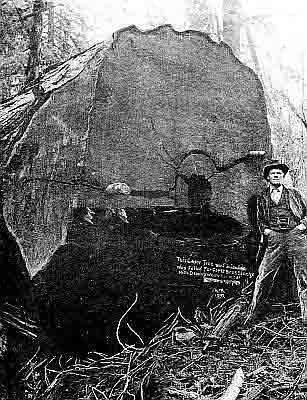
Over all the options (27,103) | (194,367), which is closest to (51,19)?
(27,103)

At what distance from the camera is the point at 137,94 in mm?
2865

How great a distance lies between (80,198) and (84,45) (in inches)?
28.7

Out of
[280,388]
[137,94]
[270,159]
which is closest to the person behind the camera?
[280,388]

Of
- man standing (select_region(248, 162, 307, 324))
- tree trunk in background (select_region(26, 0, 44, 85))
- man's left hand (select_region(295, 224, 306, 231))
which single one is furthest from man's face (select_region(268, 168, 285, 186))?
tree trunk in background (select_region(26, 0, 44, 85))

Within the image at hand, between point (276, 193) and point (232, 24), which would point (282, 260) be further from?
point (232, 24)

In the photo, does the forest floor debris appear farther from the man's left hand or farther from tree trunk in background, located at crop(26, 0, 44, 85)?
tree trunk in background, located at crop(26, 0, 44, 85)

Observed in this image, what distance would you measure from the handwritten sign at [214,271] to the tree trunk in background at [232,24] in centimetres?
94

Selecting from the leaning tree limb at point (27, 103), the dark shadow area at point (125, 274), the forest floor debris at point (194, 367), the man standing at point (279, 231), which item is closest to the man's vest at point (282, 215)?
the man standing at point (279, 231)

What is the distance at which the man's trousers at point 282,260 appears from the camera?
2598 millimetres

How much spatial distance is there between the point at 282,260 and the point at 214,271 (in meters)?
0.30

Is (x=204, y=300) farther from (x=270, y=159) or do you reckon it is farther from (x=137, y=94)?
(x=137, y=94)

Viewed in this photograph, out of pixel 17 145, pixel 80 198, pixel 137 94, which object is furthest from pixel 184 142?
pixel 17 145

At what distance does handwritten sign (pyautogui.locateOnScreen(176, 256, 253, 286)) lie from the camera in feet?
8.84

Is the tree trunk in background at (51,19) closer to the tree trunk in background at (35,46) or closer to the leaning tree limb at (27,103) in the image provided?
the tree trunk in background at (35,46)
